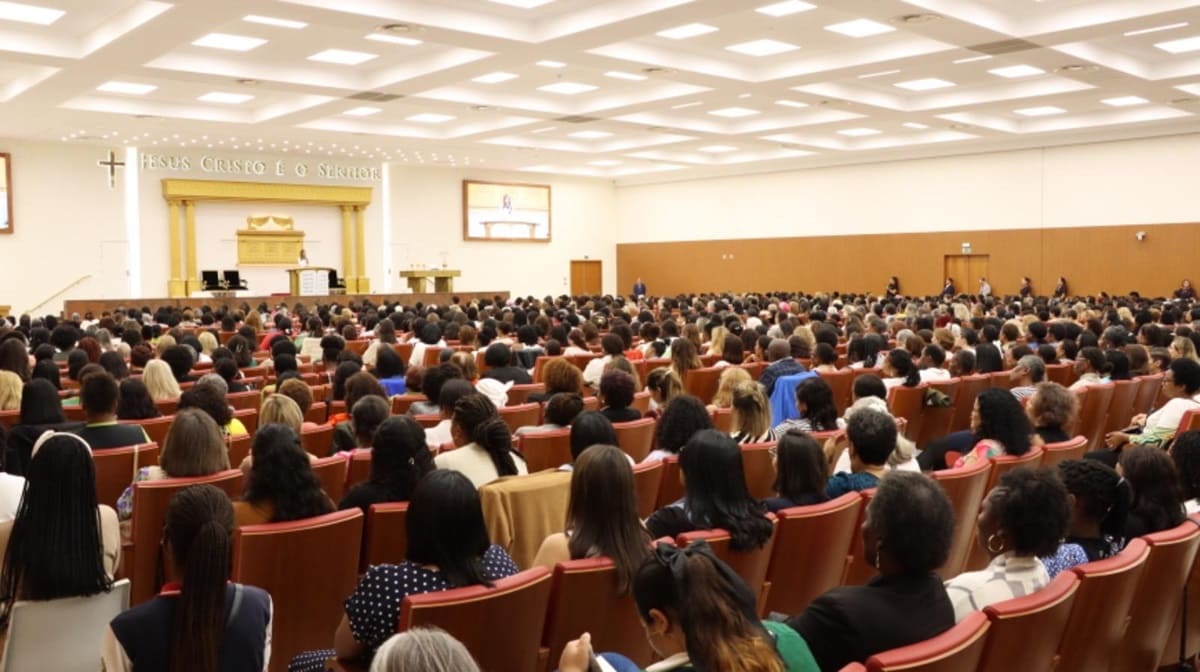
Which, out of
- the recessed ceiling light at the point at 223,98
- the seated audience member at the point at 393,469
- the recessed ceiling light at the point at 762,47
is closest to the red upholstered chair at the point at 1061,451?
the seated audience member at the point at 393,469

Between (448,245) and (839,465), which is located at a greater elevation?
(448,245)

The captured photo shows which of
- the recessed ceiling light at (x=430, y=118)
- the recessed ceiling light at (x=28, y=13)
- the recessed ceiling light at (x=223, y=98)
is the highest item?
the recessed ceiling light at (x=430, y=118)

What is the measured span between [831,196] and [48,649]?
3010 centimetres

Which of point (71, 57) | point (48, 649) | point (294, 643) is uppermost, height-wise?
point (71, 57)

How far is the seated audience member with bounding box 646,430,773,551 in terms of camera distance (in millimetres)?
3816

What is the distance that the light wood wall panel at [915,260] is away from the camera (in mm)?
25344

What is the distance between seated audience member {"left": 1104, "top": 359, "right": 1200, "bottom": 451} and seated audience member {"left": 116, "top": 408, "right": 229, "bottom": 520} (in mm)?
4864

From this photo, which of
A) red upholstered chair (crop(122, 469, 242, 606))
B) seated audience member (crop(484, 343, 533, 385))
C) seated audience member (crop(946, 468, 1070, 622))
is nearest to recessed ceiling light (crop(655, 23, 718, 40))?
seated audience member (crop(484, 343, 533, 385))

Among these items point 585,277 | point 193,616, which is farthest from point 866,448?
point 585,277

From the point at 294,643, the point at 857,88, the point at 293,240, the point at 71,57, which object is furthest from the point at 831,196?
the point at 294,643

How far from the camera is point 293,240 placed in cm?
2856

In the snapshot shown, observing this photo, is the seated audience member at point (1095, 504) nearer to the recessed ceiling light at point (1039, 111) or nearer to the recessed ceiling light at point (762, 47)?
the recessed ceiling light at point (762, 47)

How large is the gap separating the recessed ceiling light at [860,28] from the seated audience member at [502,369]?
9101 mm

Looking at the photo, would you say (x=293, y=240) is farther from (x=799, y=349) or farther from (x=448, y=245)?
(x=799, y=349)
